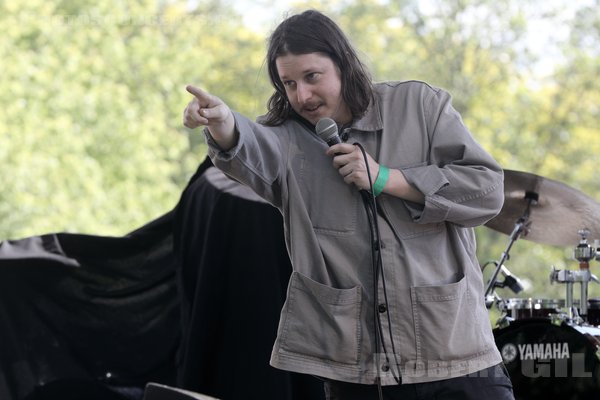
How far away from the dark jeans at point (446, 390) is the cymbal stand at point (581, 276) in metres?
1.97

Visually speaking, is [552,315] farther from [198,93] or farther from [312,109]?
[198,93]

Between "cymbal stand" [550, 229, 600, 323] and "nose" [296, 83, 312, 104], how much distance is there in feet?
7.50

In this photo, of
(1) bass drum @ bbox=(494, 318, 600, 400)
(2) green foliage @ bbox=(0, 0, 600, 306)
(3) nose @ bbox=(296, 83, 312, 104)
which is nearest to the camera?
(3) nose @ bbox=(296, 83, 312, 104)

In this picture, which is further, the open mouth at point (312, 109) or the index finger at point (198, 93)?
the open mouth at point (312, 109)

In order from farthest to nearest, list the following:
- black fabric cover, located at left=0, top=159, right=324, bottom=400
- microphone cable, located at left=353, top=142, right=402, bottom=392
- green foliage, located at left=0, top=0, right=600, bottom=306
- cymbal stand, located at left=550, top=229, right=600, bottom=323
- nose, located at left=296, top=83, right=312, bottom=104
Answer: green foliage, located at left=0, top=0, right=600, bottom=306
black fabric cover, located at left=0, top=159, right=324, bottom=400
cymbal stand, located at left=550, top=229, right=600, bottom=323
nose, located at left=296, top=83, right=312, bottom=104
microphone cable, located at left=353, top=142, right=402, bottom=392

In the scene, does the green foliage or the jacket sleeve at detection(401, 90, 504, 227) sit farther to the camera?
the green foliage

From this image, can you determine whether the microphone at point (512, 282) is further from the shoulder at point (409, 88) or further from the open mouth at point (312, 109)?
the open mouth at point (312, 109)

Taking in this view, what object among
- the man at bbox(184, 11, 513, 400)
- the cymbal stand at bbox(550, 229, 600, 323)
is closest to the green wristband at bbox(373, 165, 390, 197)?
the man at bbox(184, 11, 513, 400)

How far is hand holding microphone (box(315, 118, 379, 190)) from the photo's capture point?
8.18ft

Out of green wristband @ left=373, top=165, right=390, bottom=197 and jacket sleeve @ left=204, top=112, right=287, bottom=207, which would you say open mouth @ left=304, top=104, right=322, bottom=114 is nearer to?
jacket sleeve @ left=204, top=112, right=287, bottom=207

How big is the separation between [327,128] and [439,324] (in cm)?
58

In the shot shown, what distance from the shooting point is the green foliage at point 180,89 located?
13.6m

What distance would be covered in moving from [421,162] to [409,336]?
47 centimetres

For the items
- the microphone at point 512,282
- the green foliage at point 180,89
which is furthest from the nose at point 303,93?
the green foliage at point 180,89
